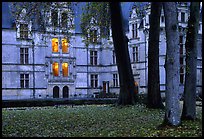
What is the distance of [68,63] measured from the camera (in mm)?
44562

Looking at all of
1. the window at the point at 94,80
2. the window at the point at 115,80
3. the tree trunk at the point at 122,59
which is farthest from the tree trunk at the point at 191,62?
the window at the point at 94,80

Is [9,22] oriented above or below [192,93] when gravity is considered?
above

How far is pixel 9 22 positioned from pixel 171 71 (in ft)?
109

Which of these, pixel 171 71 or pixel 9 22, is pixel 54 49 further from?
pixel 171 71

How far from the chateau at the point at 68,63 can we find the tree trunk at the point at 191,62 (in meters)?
27.6

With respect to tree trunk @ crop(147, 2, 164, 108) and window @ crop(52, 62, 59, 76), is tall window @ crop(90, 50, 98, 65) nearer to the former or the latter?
window @ crop(52, 62, 59, 76)

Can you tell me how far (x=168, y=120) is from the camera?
1059 centimetres

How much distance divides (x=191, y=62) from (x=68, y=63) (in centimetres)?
3306

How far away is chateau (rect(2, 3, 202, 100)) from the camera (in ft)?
135

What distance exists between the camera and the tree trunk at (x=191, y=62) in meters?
12.1

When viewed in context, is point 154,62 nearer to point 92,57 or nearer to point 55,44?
point 55,44

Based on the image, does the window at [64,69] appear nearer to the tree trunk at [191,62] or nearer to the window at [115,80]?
the window at [115,80]

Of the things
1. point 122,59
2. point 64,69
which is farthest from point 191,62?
point 64,69

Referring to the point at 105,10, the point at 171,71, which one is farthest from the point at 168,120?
the point at 105,10
